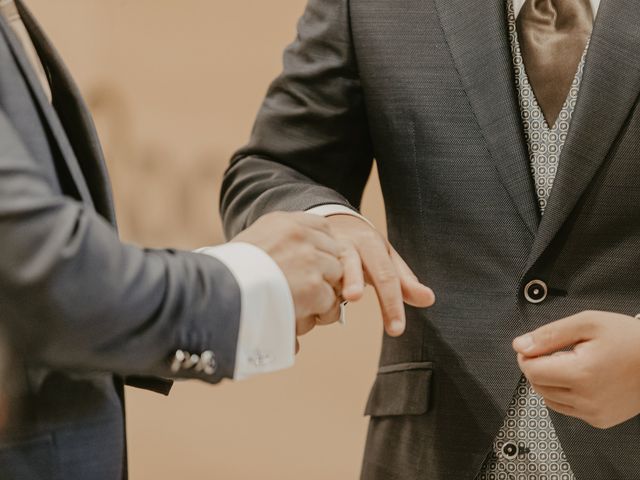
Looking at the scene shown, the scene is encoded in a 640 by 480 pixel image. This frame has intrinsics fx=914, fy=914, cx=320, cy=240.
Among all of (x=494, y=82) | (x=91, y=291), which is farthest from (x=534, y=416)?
(x=91, y=291)

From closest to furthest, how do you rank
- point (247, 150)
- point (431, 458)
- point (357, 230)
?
point (357, 230)
point (431, 458)
point (247, 150)

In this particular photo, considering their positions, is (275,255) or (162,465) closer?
(275,255)

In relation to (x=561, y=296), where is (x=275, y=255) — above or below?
above

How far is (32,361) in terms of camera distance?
751 mm

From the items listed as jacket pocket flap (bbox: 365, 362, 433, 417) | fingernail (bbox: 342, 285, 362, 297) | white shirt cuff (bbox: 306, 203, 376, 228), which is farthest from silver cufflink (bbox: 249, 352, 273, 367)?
jacket pocket flap (bbox: 365, 362, 433, 417)

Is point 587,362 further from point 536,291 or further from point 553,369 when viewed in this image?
point 536,291

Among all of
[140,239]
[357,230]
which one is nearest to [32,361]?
[357,230]

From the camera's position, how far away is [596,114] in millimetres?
1037

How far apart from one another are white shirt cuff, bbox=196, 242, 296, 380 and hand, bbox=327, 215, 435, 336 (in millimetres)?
111

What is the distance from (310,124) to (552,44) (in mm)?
329

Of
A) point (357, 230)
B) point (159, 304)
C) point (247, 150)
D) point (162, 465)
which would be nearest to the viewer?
point (159, 304)

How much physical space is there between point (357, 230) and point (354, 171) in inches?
11.7

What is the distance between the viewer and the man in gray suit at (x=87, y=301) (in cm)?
68

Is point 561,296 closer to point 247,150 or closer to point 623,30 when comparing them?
point 623,30
